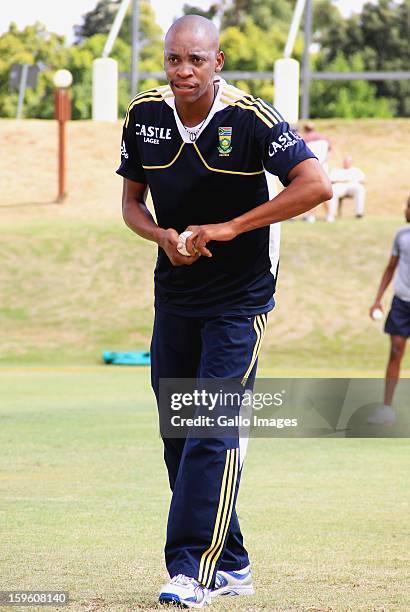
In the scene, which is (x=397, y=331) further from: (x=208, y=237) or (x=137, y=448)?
(x=208, y=237)

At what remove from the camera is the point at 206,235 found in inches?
189

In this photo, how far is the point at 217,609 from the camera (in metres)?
4.79

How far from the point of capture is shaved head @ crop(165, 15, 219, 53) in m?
4.87

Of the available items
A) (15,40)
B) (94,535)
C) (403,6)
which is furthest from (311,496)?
(403,6)

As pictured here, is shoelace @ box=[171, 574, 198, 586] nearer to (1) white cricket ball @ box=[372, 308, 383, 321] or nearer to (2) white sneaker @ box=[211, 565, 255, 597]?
(2) white sneaker @ box=[211, 565, 255, 597]

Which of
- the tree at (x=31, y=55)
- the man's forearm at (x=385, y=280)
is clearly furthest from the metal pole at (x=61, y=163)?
the tree at (x=31, y=55)

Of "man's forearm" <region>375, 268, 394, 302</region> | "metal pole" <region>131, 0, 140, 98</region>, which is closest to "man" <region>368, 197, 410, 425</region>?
"man's forearm" <region>375, 268, 394, 302</region>

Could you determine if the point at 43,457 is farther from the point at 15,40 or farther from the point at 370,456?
the point at 15,40

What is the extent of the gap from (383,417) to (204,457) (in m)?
6.78

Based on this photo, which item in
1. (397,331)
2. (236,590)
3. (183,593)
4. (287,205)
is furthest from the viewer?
(397,331)

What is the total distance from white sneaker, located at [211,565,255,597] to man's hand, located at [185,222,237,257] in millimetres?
1294

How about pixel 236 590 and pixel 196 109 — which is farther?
pixel 236 590

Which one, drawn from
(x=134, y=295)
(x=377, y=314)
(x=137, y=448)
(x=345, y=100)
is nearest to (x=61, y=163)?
(x=134, y=295)

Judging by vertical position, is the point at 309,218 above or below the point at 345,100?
above
